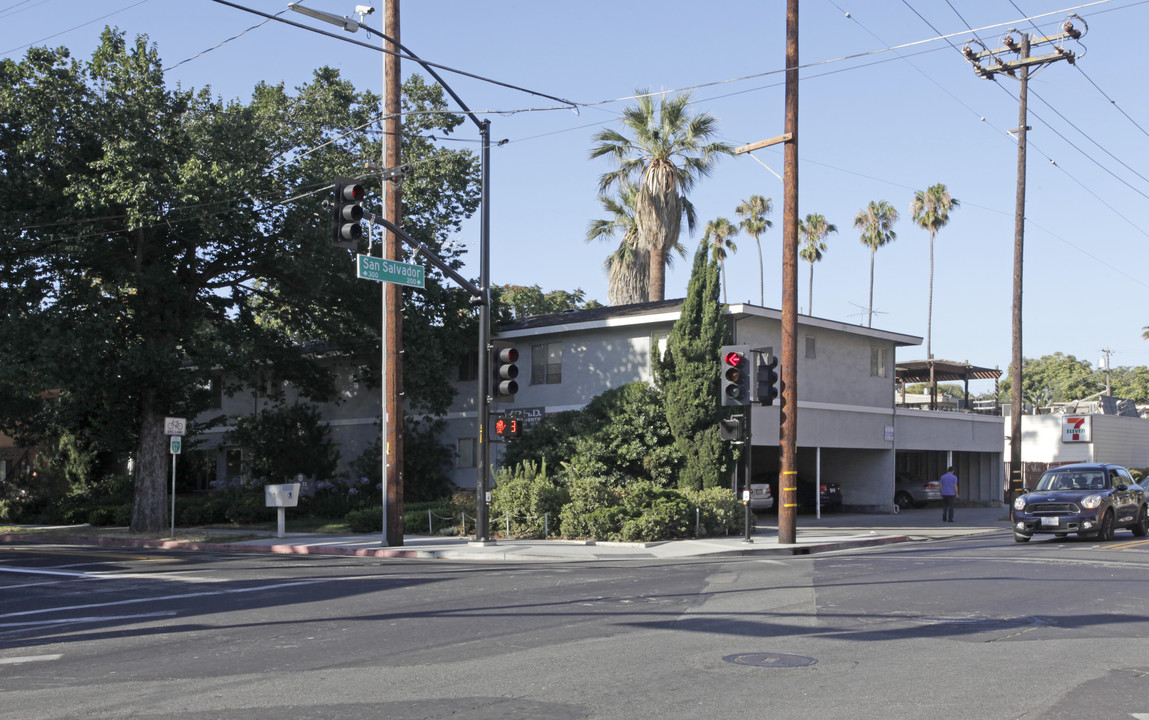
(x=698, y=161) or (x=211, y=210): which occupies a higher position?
(x=698, y=161)

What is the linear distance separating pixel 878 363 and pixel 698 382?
35.2 ft

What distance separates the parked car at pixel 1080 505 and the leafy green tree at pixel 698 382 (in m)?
7.74

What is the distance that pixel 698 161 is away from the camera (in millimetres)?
37562

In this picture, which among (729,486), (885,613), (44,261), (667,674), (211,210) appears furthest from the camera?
(729,486)

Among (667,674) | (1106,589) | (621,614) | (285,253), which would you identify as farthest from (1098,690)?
(285,253)

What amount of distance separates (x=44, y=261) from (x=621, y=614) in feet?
67.2

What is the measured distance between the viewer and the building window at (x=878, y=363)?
34375mm

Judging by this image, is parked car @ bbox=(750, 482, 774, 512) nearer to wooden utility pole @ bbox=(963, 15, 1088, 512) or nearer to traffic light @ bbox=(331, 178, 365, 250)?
wooden utility pole @ bbox=(963, 15, 1088, 512)

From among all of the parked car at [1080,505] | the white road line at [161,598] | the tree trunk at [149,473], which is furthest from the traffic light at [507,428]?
the tree trunk at [149,473]

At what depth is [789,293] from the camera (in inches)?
846

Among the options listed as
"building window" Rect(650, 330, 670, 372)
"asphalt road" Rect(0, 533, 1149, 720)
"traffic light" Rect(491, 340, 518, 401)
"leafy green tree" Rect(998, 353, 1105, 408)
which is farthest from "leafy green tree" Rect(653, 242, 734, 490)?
"leafy green tree" Rect(998, 353, 1105, 408)

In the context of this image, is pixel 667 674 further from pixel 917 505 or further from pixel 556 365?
pixel 917 505

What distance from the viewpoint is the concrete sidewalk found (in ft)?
66.7

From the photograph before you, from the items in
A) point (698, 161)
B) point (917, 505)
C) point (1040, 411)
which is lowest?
point (917, 505)
